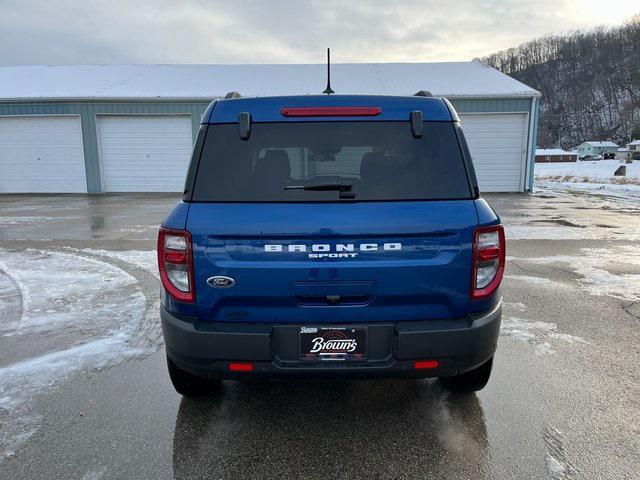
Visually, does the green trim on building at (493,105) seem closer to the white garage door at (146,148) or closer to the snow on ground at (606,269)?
the white garage door at (146,148)

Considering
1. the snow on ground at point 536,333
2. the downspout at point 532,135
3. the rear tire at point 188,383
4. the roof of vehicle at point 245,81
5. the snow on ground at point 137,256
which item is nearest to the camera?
the rear tire at point 188,383

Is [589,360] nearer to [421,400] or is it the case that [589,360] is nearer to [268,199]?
[421,400]

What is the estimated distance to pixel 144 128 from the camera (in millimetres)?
19172

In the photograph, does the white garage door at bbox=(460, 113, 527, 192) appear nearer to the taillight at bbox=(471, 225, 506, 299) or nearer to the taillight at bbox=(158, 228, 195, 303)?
the taillight at bbox=(471, 225, 506, 299)

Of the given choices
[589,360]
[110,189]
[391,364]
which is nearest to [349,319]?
[391,364]

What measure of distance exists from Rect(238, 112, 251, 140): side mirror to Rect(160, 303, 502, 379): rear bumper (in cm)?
103

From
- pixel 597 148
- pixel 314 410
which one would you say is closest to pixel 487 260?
pixel 314 410

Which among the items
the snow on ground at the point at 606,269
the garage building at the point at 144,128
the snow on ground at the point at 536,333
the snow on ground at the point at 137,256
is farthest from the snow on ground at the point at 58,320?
the garage building at the point at 144,128

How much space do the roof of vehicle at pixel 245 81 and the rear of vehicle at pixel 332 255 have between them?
55.1 ft

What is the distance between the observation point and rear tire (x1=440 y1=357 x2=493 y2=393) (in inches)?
119

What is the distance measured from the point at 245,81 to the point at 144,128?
532 centimetres

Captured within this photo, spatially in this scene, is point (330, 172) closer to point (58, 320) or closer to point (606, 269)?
point (58, 320)

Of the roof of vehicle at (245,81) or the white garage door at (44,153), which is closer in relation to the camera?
the roof of vehicle at (245,81)

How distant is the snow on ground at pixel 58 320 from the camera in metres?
3.21
